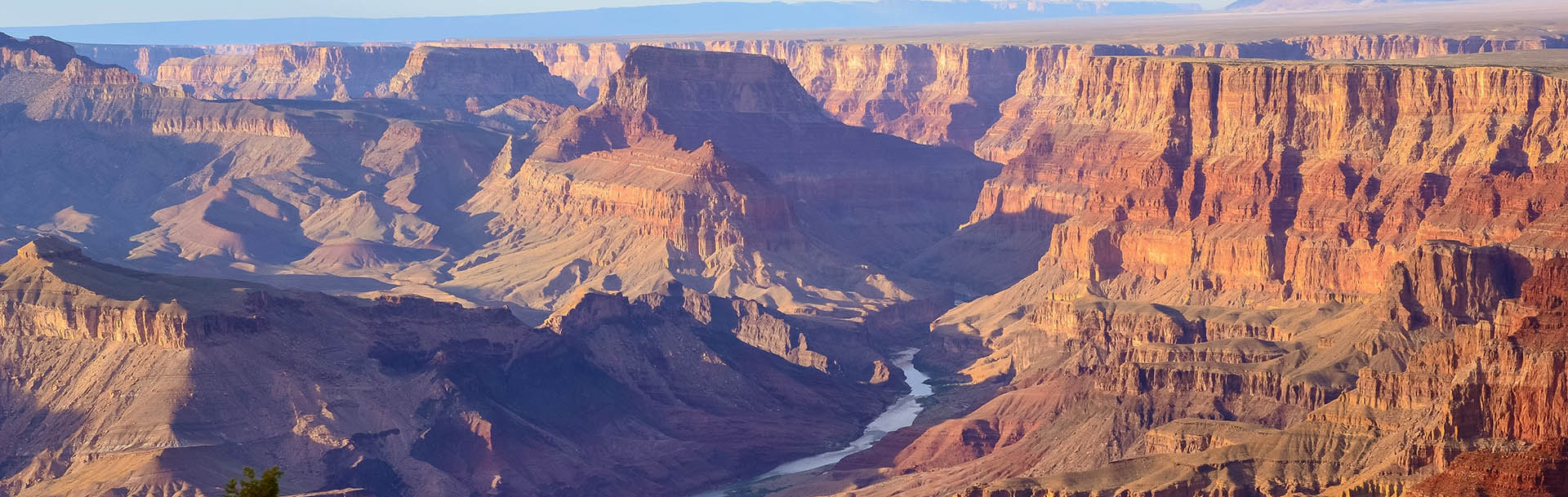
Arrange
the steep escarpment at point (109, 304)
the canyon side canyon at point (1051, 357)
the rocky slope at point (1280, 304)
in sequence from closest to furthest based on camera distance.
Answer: the rocky slope at point (1280, 304) < the canyon side canyon at point (1051, 357) < the steep escarpment at point (109, 304)

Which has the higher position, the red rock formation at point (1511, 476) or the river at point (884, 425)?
the red rock formation at point (1511, 476)

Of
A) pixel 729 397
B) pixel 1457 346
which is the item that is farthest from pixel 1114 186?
pixel 1457 346

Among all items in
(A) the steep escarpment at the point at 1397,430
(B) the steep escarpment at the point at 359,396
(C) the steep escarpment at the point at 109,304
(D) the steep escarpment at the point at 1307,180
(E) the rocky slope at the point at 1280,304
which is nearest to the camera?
(A) the steep escarpment at the point at 1397,430

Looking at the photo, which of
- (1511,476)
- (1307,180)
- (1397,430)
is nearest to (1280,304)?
(1307,180)

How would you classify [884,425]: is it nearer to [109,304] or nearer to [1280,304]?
[1280,304]

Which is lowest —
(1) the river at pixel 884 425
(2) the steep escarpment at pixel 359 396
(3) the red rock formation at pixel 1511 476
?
(1) the river at pixel 884 425

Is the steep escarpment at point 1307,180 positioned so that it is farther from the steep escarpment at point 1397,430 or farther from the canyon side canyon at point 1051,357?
the steep escarpment at point 1397,430

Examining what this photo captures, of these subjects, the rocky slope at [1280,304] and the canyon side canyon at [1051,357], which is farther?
the canyon side canyon at [1051,357]

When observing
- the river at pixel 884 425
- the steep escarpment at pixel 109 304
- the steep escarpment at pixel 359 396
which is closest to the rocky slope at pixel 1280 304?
the river at pixel 884 425
